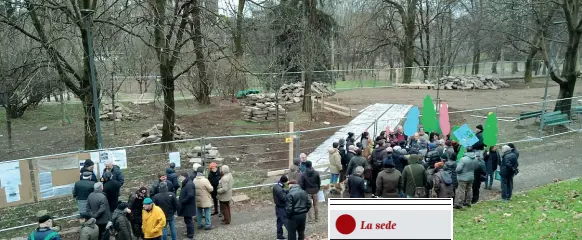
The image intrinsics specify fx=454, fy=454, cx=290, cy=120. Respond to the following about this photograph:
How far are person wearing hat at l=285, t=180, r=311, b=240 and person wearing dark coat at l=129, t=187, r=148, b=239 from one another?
265cm

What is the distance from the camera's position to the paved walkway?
50.9 feet

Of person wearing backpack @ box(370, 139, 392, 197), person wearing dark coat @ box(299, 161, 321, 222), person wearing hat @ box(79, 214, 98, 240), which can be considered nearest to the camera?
person wearing hat @ box(79, 214, 98, 240)

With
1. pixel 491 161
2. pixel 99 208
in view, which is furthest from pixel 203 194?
pixel 491 161

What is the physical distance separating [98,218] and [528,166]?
40.3 feet

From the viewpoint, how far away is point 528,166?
14.0 m

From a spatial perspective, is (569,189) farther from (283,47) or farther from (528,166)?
(283,47)

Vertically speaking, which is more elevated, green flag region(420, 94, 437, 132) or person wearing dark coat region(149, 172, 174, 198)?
green flag region(420, 94, 437, 132)

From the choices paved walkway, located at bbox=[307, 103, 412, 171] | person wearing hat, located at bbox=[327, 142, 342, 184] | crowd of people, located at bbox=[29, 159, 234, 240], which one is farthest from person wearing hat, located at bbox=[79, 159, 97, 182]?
paved walkway, located at bbox=[307, 103, 412, 171]

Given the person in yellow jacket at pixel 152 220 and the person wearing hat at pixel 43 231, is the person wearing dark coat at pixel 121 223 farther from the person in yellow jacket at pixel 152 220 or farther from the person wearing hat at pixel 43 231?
the person wearing hat at pixel 43 231

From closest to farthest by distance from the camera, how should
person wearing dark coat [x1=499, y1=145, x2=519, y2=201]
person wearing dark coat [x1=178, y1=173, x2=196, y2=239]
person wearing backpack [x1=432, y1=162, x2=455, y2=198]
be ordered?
person wearing dark coat [x1=178, y1=173, x2=196, y2=239] → person wearing backpack [x1=432, y1=162, x2=455, y2=198] → person wearing dark coat [x1=499, y1=145, x2=519, y2=201]

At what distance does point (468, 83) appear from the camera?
3700 centimetres

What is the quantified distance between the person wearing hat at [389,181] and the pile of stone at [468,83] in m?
29.0

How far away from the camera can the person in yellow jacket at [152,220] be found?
7809 millimetres

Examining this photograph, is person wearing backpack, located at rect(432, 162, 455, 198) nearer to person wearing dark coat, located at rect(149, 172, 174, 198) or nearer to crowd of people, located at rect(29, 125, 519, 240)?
crowd of people, located at rect(29, 125, 519, 240)
